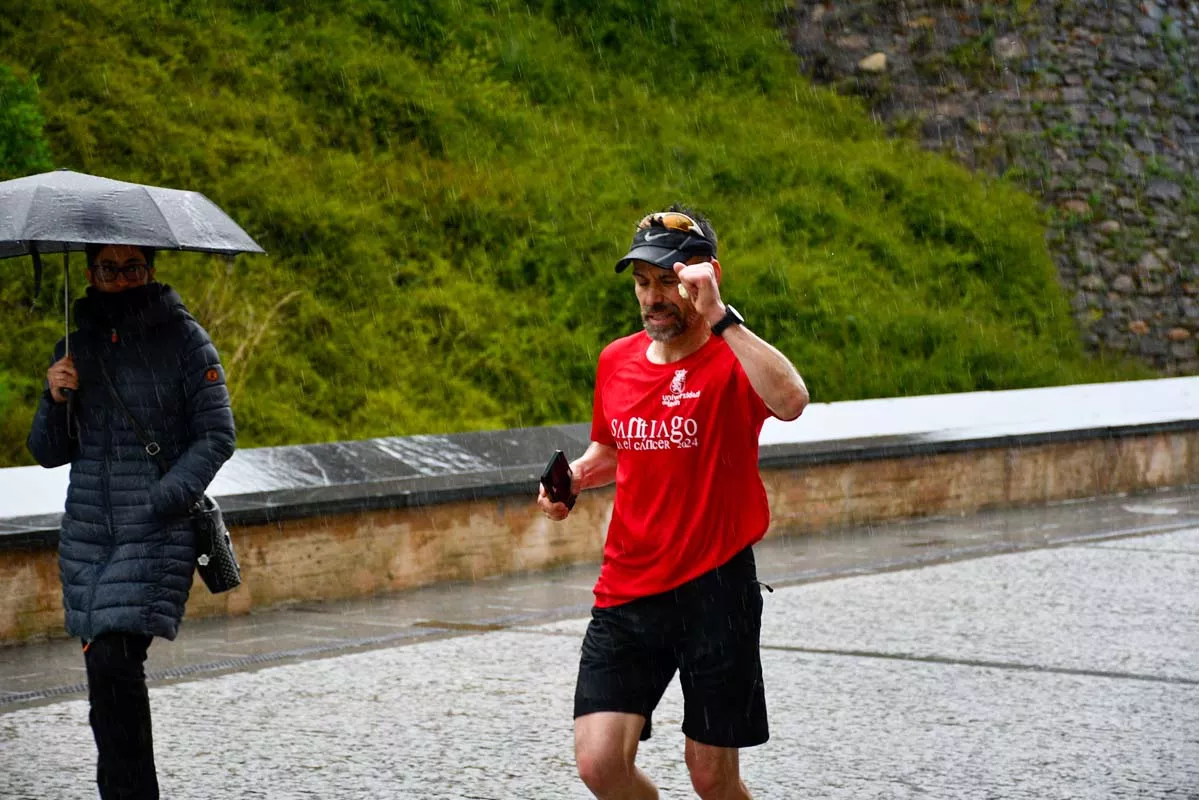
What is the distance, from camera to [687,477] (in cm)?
409

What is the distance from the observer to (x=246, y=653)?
314 inches

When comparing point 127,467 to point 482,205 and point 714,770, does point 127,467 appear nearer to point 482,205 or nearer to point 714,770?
point 714,770

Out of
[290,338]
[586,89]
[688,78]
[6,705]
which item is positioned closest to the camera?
[6,705]

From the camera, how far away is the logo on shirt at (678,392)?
4109 mm

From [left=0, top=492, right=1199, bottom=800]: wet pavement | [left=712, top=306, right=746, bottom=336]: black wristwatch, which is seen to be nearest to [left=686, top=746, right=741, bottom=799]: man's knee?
[left=712, top=306, right=746, bottom=336]: black wristwatch

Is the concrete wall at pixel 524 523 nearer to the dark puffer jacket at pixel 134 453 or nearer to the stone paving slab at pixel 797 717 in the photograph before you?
the stone paving slab at pixel 797 717

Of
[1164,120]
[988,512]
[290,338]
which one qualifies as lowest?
[988,512]

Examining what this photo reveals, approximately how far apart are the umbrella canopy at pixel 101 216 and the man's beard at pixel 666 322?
1.61 meters

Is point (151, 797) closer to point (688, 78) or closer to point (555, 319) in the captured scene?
point (555, 319)

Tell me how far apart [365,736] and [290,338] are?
9.03m

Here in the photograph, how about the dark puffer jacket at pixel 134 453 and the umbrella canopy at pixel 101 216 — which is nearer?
the dark puffer jacket at pixel 134 453

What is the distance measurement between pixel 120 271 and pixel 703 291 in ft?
6.83

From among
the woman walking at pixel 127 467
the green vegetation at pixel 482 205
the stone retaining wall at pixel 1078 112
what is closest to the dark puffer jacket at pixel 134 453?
the woman walking at pixel 127 467

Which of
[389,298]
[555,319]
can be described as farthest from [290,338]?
[555,319]
